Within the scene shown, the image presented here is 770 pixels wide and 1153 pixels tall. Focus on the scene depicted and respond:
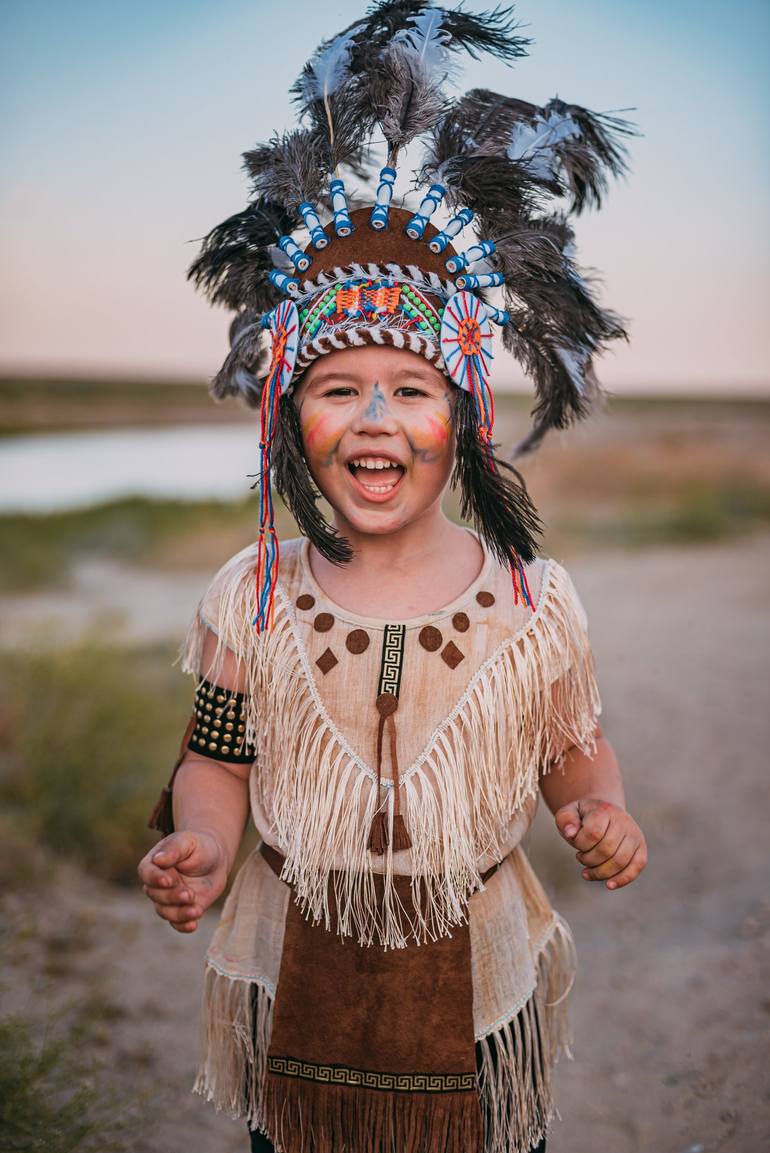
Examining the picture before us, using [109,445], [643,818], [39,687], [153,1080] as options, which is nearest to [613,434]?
[109,445]

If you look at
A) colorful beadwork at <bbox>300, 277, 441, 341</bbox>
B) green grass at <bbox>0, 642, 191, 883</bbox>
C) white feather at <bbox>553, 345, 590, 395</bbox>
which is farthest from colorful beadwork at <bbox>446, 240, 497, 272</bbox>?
green grass at <bbox>0, 642, 191, 883</bbox>

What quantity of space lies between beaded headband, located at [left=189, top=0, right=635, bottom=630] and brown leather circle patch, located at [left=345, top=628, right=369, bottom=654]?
17 centimetres

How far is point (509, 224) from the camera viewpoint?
1.87 m

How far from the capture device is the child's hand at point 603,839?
65.6 inches

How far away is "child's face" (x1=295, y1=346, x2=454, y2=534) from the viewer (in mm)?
1734

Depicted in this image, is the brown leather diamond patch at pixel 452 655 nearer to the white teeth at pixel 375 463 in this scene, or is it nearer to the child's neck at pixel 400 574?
the child's neck at pixel 400 574

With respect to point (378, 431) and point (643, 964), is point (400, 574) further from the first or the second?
point (643, 964)

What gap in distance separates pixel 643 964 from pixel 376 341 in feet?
8.94

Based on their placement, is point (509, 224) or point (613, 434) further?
point (613, 434)

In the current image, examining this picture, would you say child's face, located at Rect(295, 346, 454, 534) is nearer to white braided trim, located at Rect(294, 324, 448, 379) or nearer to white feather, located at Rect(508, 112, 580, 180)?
white braided trim, located at Rect(294, 324, 448, 379)

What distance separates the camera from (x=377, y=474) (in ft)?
5.80

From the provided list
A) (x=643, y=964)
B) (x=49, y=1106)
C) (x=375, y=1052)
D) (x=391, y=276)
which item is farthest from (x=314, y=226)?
→ (x=643, y=964)

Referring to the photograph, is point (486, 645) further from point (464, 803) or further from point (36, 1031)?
point (36, 1031)

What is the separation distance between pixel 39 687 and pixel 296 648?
2.91 meters
